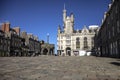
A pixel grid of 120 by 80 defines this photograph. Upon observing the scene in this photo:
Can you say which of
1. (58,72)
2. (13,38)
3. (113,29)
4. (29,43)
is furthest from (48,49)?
(58,72)

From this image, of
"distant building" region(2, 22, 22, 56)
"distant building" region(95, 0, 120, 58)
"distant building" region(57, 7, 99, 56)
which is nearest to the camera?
"distant building" region(95, 0, 120, 58)

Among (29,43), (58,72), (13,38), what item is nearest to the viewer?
(58,72)

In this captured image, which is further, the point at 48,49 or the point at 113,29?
the point at 48,49

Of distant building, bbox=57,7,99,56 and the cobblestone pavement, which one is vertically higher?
distant building, bbox=57,7,99,56

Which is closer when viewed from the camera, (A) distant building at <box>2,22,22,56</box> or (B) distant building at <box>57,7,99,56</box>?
(A) distant building at <box>2,22,22,56</box>

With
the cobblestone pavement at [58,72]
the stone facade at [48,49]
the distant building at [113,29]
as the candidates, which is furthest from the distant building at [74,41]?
the cobblestone pavement at [58,72]

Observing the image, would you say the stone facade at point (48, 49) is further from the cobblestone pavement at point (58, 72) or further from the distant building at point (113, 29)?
the cobblestone pavement at point (58, 72)

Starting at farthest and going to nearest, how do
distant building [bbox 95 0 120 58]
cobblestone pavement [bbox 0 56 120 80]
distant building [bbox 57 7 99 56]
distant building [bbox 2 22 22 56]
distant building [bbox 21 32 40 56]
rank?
distant building [bbox 57 7 99 56]
distant building [bbox 21 32 40 56]
distant building [bbox 2 22 22 56]
distant building [bbox 95 0 120 58]
cobblestone pavement [bbox 0 56 120 80]

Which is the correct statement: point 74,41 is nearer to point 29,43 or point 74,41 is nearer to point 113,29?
point 29,43

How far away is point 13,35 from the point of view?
64.6 m

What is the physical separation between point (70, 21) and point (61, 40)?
11980 millimetres

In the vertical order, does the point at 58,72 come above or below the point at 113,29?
below

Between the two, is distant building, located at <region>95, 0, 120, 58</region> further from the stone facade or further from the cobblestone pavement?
the stone facade

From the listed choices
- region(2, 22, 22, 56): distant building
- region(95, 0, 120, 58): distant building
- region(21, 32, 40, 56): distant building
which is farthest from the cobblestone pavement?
region(21, 32, 40, 56): distant building
